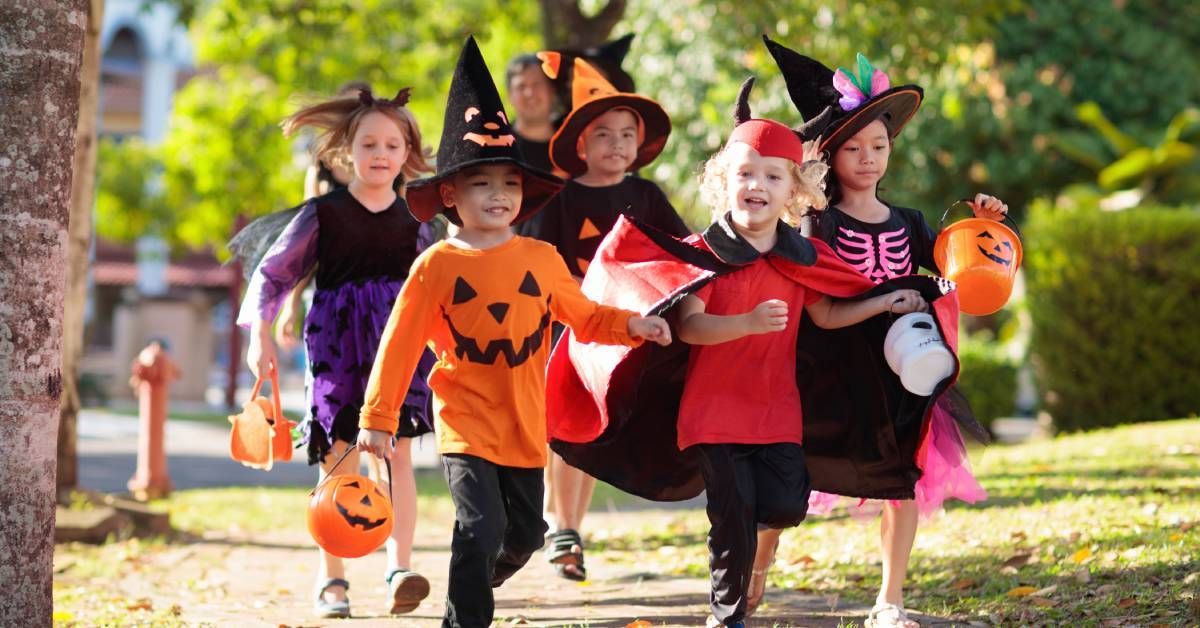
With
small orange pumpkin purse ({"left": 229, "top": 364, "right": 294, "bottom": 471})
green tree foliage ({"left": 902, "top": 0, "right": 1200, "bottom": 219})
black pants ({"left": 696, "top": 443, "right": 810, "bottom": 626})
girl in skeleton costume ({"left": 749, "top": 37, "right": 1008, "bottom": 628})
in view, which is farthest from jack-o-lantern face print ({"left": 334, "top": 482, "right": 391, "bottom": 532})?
green tree foliage ({"left": 902, "top": 0, "right": 1200, "bottom": 219})

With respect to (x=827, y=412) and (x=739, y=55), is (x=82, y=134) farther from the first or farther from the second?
(x=739, y=55)

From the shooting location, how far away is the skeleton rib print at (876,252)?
5273 millimetres

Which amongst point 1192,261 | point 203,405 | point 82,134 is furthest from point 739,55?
point 203,405

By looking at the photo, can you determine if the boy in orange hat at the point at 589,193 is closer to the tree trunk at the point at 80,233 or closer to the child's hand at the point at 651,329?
the child's hand at the point at 651,329

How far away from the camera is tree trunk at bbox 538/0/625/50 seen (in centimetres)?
1226

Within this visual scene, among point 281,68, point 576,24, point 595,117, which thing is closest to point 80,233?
point 595,117

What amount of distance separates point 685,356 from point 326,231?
5.67 ft

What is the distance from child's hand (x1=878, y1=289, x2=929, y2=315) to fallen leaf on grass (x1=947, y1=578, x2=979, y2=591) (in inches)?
67.0

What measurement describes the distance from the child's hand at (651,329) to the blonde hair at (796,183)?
1.80ft

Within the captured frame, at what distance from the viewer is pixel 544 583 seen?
21.9 ft

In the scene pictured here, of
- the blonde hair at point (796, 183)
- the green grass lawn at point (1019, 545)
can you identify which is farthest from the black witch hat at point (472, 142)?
the green grass lawn at point (1019, 545)

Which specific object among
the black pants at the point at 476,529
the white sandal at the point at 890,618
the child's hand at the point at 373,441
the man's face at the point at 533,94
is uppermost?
the man's face at the point at 533,94

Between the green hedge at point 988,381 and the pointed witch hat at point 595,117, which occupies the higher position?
the pointed witch hat at point 595,117

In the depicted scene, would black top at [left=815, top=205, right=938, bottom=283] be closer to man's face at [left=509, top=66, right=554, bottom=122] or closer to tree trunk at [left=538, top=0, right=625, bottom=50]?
man's face at [left=509, top=66, right=554, bottom=122]
